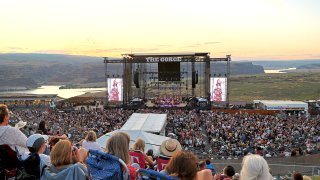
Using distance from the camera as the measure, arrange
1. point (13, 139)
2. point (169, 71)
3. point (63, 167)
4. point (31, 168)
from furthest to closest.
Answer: point (169, 71) < point (13, 139) < point (31, 168) < point (63, 167)

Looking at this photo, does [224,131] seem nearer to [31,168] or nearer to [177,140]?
[177,140]

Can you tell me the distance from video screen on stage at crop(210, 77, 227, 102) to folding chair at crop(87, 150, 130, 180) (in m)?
39.0

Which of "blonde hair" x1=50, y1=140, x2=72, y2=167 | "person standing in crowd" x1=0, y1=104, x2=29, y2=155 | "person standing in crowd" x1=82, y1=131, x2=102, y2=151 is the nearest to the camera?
"blonde hair" x1=50, y1=140, x2=72, y2=167

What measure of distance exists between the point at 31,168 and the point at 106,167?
117cm

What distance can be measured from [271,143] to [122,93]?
22972mm

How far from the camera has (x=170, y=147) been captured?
19.4 ft

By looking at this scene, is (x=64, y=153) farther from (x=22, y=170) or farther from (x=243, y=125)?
(x=243, y=125)

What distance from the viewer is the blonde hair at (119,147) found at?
4570mm

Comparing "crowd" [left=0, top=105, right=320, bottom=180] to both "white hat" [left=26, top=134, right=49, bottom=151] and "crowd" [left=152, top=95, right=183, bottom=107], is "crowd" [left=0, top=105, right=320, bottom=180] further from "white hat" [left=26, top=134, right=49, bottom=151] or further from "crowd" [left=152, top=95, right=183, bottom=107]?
"crowd" [left=152, top=95, right=183, bottom=107]

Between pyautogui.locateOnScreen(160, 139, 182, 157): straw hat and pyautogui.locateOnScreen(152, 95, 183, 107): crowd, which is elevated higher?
pyautogui.locateOnScreen(160, 139, 182, 157): straw hat

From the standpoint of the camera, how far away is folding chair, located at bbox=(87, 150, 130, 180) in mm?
4375

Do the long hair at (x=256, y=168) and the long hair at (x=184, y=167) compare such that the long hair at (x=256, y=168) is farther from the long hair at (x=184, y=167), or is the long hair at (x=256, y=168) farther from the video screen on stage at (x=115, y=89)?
the video screen on stage at (x=115, y=89)

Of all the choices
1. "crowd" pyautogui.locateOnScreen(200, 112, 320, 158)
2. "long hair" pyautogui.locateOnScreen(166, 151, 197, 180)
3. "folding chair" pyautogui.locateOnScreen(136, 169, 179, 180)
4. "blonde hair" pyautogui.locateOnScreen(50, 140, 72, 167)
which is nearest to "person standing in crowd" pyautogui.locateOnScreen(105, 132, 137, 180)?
"folding chair" pyautogui.locateOnScreen(136, 169, 179, 180)

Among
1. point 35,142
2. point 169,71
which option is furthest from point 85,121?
point 35,142
